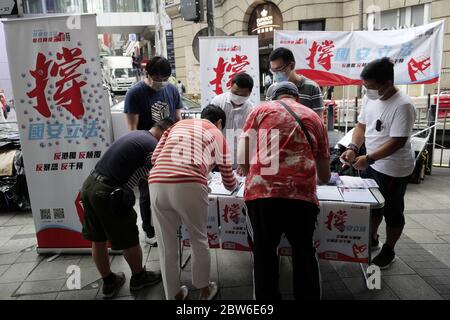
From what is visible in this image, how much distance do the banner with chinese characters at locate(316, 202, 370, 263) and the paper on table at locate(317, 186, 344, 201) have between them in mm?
60

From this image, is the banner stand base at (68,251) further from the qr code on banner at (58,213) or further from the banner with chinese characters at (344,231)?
the banner with chinese characters at (344,231)

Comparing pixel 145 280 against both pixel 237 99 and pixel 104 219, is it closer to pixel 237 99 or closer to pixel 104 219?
pixel 104 219

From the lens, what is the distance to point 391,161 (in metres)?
2.96

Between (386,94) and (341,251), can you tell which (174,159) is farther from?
(386,94)

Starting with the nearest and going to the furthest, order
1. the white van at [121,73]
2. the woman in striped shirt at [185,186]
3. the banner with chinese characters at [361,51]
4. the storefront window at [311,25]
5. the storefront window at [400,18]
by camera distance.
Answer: the woman in striped shirt at [185,186]
the banner with chinese characters at [361,51]
the storefront window at [400,18]
the storefront window at [311,25]
the white van at [121,73]

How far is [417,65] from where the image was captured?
18.2ft

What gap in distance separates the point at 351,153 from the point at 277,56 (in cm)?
118

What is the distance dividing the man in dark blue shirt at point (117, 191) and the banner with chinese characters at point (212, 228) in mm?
431

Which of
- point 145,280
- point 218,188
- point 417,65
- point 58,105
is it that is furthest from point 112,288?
point 417,65

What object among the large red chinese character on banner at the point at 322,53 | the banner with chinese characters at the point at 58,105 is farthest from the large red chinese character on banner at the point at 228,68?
the banner with chinese characters at the point at 58,105

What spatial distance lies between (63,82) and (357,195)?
2.74 m

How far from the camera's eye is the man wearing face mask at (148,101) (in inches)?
133

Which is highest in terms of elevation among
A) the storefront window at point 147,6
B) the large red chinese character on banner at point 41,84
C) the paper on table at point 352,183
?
the storefront window at point 147,6

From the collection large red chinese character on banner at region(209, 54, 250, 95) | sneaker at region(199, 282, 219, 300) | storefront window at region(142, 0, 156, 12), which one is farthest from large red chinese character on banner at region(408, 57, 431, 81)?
storefront window at region(142, 0, 156, 12)
